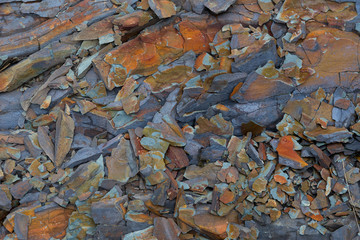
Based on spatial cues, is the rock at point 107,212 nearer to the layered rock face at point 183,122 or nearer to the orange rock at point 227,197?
the layered rock face at point 183,122

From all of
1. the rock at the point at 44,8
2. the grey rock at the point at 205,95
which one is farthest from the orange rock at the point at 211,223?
the rock at the point at 44,8

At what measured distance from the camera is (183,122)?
19.1ft

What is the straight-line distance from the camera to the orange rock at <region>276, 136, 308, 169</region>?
527 centimetres

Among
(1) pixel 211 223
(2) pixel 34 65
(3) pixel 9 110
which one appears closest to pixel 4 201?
(3) pixel 9 110

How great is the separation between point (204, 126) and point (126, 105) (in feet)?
4.29

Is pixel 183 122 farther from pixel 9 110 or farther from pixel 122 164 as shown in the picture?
pixel 9 110

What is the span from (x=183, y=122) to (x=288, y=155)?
5.65 ft

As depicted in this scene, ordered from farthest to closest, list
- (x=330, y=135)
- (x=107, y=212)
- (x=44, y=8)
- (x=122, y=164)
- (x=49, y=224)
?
(x=44, y=8) → (x=122, y=164) → (x=49, y=224) → (x=330, y=135) → (x=107, y=212)

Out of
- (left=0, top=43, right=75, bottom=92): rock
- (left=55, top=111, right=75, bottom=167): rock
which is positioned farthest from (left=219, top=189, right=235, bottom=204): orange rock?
(left=0, top=43, right=75, bottom=92): rock

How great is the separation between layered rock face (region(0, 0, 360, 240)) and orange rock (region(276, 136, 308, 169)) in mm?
15

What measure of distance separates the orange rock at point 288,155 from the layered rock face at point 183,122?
0.05 ft

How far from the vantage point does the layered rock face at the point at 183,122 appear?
5203 millimetres

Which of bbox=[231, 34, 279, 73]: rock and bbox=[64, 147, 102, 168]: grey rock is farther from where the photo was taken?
bbox=[231, 34, 279, 73]: rock

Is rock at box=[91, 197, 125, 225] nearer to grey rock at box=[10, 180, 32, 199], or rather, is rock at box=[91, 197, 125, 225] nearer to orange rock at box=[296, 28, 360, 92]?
grey rock at box=[10, 180, 32, 199]
